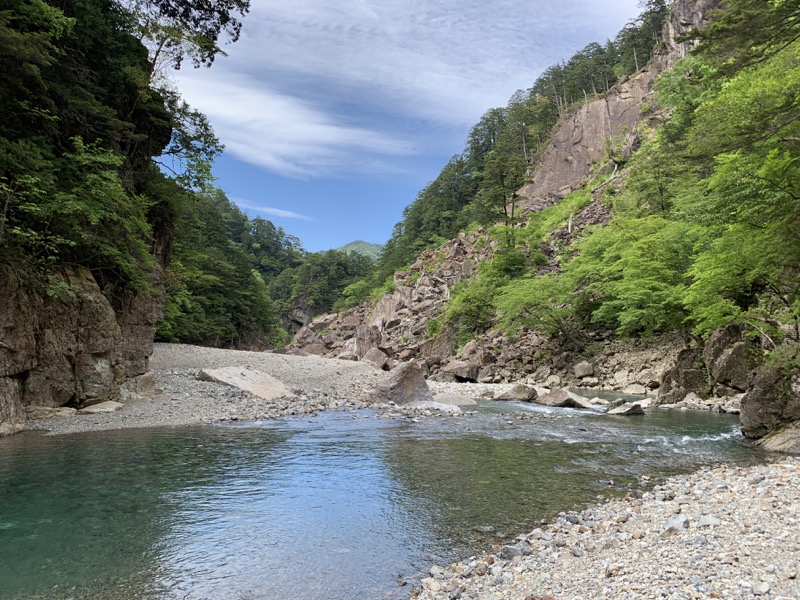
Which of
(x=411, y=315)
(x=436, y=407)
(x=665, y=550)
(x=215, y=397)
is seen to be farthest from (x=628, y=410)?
(x=411, y=315)

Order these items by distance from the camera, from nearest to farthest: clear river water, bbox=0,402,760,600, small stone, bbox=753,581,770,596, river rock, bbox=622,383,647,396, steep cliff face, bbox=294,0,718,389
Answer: small stone, bbox=753,581,770,596 < clear river water, bbox=0,402,760,600 < river rock, bbox=622,383,647,396 < steep cliff face, bbox=294,0,718,389

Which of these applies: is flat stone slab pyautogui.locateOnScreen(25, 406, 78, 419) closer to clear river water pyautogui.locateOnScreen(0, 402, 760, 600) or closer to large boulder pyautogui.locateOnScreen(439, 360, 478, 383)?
clear river water pyautogui.locateOnScreen(0, 402, 760, 600)

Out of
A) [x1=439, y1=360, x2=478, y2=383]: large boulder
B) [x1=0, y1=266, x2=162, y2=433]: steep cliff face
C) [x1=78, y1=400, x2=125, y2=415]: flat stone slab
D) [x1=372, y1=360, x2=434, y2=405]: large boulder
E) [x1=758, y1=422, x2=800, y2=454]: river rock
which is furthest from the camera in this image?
[x1=439, y1=360, x2=478, y2=383]: large boulder

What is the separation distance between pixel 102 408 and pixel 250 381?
649 cm

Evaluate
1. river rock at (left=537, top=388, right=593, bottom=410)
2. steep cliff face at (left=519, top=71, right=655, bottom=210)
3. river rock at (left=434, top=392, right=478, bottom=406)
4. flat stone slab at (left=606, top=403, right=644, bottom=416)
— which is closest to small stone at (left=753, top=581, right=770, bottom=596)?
flat stone slab at (left=606, top=403, right=644, bottom=416)

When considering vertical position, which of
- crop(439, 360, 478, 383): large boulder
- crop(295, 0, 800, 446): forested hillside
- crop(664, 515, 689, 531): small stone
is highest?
crop(295, 0, 800, 446): forested hillside

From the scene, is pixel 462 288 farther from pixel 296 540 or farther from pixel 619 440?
pixel 296 540

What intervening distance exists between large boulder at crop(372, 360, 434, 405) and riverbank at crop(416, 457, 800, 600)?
45.2ft

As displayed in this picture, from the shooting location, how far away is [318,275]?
304 feet

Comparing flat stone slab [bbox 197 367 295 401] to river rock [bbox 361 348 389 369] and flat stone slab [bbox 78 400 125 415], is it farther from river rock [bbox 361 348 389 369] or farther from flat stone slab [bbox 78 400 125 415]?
river rock [bbox 361 348 389 369]

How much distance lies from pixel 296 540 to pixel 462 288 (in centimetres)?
4758

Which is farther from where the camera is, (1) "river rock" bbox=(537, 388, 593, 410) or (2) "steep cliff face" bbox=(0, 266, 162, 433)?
(1) "river rock" bbox=(537, 388, 593, 410)

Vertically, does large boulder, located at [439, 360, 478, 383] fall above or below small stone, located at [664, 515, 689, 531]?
below

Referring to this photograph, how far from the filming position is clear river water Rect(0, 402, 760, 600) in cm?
542
